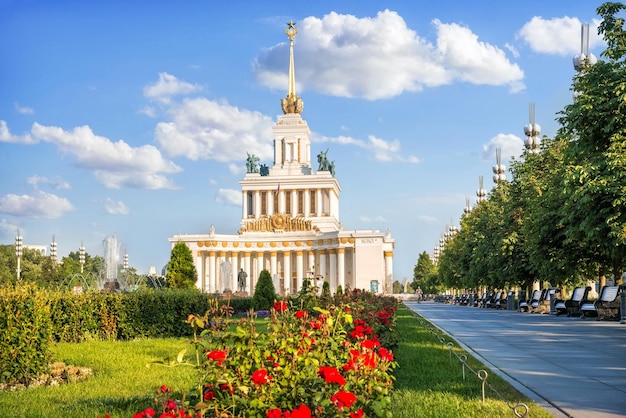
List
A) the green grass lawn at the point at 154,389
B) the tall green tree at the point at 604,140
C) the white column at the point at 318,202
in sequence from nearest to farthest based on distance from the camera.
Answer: the green grass lawn at the point at 154,389 → the tall green tree at the point at 604,140 → the white column at the point at 318,202

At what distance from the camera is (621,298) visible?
1115 inches

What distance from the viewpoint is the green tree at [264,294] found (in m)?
39.2

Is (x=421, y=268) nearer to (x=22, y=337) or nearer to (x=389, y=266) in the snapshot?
(x=389, y=266)

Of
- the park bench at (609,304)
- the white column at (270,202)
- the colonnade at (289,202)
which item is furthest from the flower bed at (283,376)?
the white column at (270,202)

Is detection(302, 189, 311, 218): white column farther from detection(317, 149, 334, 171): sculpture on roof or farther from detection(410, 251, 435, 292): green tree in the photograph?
detection(410, 251, 435, 292): green tree

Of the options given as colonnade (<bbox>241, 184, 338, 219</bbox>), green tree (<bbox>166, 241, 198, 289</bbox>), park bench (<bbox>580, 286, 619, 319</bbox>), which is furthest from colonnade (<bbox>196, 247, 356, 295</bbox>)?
park bench (<bbox>580, 286, 619, 319</bbox>)

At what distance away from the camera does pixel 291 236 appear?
4225 inches

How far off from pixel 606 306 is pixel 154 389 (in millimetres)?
24340

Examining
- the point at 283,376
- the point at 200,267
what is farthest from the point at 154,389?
the point at 200,267

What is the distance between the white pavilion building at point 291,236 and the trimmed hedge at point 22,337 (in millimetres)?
82082

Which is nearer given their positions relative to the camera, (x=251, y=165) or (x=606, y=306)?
(x=606, y=306)

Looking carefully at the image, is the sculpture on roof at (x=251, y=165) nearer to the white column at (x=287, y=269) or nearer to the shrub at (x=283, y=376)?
the white column at (x=287, y=269)

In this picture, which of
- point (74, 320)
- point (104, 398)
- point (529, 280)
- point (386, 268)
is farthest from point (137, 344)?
point (386, 268)

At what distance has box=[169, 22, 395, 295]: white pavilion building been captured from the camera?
103 meters
